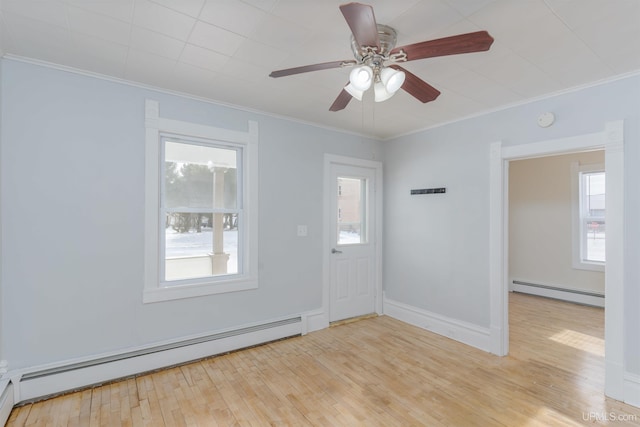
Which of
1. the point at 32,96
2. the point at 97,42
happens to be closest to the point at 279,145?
the point at 97,42

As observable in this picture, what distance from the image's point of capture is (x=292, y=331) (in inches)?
138

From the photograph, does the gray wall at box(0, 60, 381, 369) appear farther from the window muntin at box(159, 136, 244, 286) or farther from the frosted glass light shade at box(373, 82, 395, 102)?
the frosted glass light shade at box(373, 82, 395, 102)

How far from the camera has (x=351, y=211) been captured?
4.23 metres

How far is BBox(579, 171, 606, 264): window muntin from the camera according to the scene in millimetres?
4648

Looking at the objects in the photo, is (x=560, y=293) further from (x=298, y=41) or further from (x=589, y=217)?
(x=298, y=41)

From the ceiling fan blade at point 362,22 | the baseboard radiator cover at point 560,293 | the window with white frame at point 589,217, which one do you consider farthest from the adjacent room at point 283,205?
the window with white frame at point 589,217

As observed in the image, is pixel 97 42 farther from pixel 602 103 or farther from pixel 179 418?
pixel 602 103

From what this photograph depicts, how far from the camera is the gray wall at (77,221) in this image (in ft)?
7.31

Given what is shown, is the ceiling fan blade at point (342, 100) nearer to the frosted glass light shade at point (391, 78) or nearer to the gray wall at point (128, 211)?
the frosted glass light shade at point (391, 78)

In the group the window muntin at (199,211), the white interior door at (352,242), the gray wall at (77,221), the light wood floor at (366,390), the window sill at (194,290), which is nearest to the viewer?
the light wood floor at (366,390)

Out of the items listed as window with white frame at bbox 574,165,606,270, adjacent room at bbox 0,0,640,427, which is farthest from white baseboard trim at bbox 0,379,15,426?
window with white frame at bbox 574,165,606,270

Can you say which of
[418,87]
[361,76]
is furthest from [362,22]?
[418,87]

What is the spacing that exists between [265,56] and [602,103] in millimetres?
2729

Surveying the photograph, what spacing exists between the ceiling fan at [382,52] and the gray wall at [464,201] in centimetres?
157
